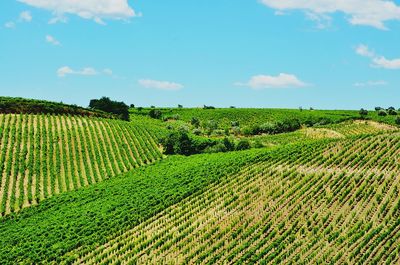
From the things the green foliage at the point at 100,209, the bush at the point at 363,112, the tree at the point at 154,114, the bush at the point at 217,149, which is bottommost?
the green foliage at the point at 100,209

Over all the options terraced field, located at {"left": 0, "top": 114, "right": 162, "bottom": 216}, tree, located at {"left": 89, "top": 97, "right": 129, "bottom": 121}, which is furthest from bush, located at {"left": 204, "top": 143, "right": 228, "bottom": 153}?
tree, located at {"left": 89, "top": 97, "right": 129, "bottom": 121}

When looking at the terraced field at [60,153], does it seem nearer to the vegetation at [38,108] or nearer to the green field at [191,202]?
the green field at [191,202]

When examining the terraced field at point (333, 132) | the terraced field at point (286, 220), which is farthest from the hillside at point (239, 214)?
the terraced field at point (333, 132)

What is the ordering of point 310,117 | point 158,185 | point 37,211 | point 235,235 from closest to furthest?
point 235,235, point 37,211, point 158,185, point 310,117

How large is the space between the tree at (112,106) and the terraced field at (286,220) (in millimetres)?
55360

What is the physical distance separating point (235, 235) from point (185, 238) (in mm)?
4211

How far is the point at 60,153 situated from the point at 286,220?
40.6 m

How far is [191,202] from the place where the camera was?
48.8 metres

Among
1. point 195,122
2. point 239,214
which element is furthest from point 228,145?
point 195,122

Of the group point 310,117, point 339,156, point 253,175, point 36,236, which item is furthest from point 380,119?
point 36,236

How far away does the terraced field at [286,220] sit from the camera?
34531 millimetres

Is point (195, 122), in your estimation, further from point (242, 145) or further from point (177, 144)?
point (177, 144)

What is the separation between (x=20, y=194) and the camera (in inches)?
2203

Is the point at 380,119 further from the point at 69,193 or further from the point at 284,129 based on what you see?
the point at 69,193
